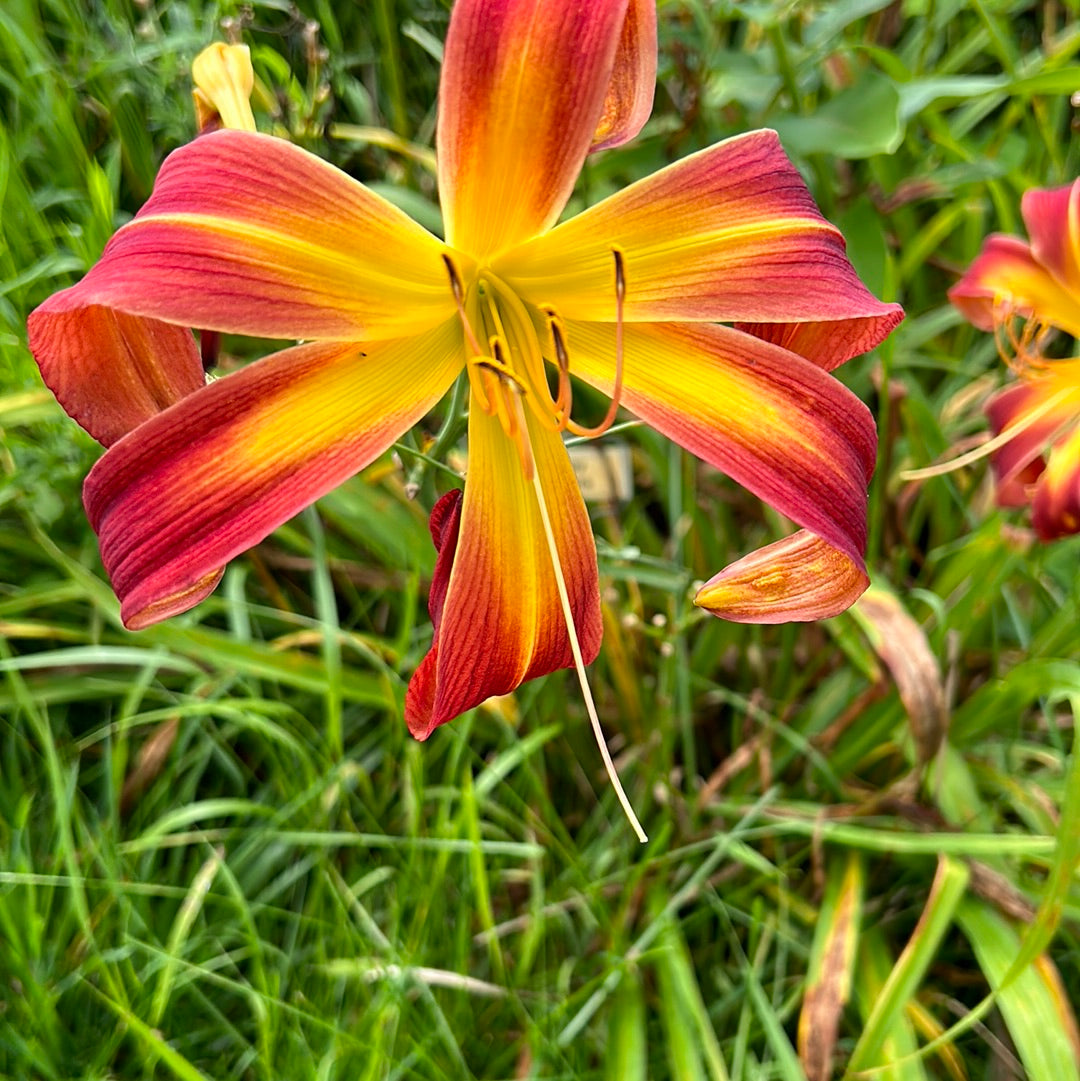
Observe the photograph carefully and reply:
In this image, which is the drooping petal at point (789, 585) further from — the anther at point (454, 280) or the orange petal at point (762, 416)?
the anther at point (454, 280)

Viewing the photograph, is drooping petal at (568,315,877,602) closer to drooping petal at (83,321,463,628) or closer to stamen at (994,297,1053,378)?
drooping petal at (83,321,463,628)

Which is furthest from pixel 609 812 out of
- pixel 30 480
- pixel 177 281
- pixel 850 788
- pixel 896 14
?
pixel 896 14

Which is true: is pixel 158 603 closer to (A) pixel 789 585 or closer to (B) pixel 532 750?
(A) pixel 789 585

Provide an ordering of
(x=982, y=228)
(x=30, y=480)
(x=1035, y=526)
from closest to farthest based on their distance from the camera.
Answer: (x=1035, y=526)
(x=30, y=480)
(x=982, y=228)

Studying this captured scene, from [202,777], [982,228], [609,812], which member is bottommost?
[609,812]

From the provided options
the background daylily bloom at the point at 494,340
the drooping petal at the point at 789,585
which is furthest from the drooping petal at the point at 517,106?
the drooping petal at the point at 789,585

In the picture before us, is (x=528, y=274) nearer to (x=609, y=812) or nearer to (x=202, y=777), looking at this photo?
(x=609, y=812)

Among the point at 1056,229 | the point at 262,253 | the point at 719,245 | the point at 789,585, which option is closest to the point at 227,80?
the point at 262,253
